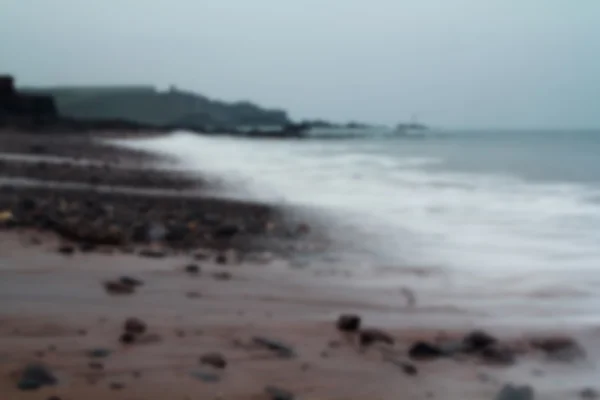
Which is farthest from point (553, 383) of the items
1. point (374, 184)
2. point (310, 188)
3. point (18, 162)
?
point (18, 162)

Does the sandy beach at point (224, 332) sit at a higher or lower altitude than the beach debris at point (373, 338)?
lower

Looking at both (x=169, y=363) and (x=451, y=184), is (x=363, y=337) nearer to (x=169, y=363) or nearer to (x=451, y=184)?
(x=169, y=363)

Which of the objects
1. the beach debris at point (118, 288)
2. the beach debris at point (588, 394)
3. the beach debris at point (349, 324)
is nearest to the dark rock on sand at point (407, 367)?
the beach debris at point (349, 324)

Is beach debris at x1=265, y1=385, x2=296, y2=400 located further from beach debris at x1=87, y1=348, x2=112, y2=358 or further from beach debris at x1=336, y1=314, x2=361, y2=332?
beach debris at x1=336, y1=314, x2=361, y2=332

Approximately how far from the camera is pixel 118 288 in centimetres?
405

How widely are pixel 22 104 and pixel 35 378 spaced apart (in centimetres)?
3944

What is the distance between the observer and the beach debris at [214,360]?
2.87m

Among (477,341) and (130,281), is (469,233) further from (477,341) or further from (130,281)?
(477,341)

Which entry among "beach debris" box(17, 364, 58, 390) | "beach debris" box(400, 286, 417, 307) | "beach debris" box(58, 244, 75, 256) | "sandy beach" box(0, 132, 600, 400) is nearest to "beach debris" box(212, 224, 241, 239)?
"sandy beach" box(0, 132, 600, 400)

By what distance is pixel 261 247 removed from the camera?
596cm

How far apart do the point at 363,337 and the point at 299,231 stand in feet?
12.0

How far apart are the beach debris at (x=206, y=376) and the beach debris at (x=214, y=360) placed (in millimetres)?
91

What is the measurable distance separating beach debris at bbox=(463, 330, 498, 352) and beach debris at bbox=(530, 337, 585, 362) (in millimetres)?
194

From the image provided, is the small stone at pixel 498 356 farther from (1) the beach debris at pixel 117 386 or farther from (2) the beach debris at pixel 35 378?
(2) the beach debris at pixel 35 378
